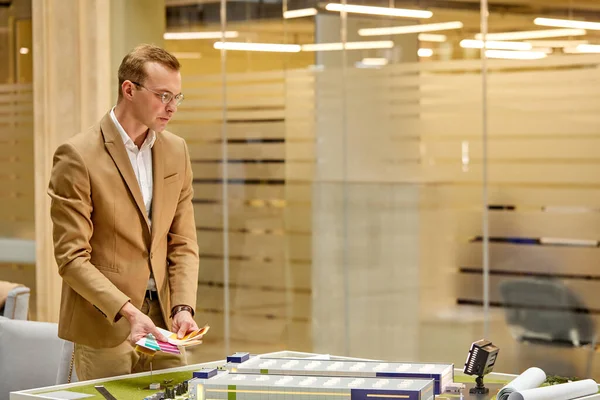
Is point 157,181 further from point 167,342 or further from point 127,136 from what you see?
point 167,342

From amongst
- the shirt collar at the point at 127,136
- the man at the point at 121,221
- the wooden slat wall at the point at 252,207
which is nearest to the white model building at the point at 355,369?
the man at the point at 121,221

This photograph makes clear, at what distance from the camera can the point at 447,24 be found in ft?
20.7

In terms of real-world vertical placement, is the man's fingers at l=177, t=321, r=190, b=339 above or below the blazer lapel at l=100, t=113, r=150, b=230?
below

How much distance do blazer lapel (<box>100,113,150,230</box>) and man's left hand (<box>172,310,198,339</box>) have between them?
34 cm

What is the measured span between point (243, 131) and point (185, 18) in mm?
973

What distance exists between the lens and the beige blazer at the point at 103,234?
340 centimetres

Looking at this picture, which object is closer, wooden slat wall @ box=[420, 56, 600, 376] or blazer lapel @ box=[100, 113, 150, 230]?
blazer lapel @ box=[100, 113, 150, 230]

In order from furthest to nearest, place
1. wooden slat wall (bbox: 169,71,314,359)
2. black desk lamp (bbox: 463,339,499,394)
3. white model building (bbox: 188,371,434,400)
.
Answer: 1. wooden slat wall (bbox: 169,71,314,359)
2. black desk lamp (bbox: 463,339,499,394)
3. white model building (bbox: 188,371,434,400)

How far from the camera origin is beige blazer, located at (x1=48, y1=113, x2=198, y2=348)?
3398mm

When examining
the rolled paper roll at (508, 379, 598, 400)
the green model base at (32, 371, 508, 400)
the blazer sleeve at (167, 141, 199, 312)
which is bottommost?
the green model base at (32, 371, 508, 400)

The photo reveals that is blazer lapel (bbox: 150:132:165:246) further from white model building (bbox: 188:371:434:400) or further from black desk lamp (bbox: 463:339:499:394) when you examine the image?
black desk lamp (bbox: 463:339:499:394)

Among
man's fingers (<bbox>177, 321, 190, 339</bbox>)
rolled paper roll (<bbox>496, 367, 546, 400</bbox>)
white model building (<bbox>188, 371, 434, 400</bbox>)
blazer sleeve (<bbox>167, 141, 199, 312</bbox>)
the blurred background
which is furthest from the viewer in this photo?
the blurred background

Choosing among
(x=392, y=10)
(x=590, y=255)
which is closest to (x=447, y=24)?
(x=392, y=10)

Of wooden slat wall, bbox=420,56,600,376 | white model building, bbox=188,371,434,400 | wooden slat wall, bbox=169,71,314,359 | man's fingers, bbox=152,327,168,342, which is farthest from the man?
wooden slat wall, bbox=169,71,314,359
